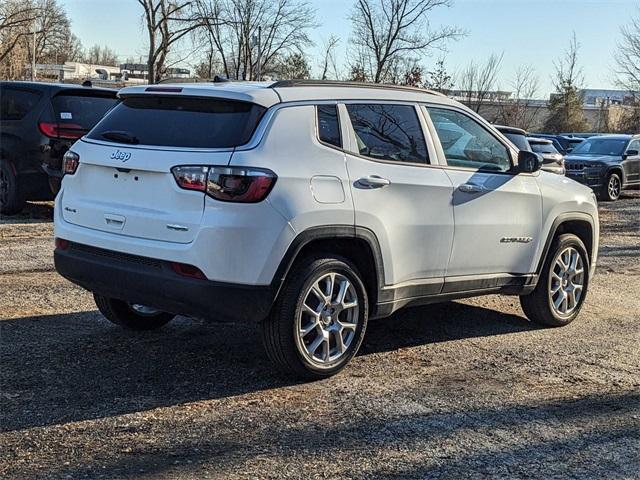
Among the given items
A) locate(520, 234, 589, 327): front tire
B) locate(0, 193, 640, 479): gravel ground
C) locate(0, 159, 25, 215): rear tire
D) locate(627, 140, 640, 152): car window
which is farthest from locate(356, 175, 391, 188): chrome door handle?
locate(627, 140, 640, 152): car window

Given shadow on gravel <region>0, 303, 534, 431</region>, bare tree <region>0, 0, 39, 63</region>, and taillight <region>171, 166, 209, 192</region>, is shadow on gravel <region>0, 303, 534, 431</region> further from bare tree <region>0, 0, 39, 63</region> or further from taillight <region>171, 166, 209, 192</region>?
bare tree <region>0, 0, 39, 63</region>

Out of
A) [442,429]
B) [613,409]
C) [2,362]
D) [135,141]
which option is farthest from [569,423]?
[2,362]

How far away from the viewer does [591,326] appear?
6824 mm

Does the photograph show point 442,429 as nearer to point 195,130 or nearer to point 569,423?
point 569,423

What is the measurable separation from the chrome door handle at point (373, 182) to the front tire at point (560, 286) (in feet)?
6.83

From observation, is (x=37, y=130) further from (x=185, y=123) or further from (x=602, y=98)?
(x=602, y=98)

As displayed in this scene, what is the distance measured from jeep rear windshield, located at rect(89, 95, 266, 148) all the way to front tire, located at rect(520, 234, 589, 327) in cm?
306

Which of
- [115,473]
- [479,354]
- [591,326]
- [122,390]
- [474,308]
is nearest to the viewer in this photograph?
[115,473]

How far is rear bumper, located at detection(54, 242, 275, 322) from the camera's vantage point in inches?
175

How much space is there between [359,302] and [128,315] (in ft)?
5.99

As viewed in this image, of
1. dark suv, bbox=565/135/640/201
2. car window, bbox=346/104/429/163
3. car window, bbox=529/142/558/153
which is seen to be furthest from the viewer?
dark suv, bbox=565/135/640/201

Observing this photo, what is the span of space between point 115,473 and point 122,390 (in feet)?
3.57

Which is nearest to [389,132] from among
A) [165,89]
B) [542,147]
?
[165,89]

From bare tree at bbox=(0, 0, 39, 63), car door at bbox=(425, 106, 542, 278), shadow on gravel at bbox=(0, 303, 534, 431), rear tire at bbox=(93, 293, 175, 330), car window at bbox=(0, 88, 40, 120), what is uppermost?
bare tree at bbox=(0, 0, 39, 63)
